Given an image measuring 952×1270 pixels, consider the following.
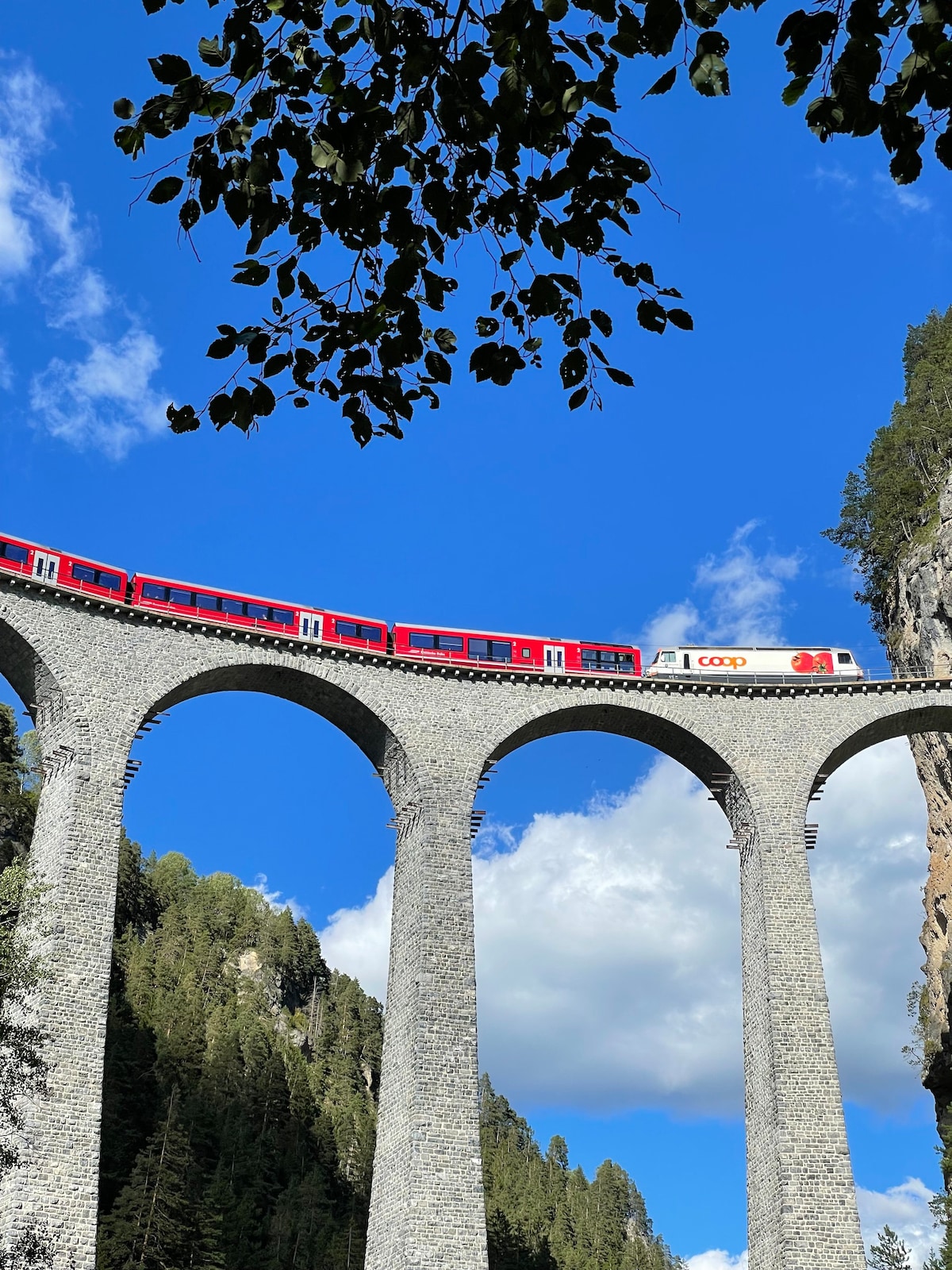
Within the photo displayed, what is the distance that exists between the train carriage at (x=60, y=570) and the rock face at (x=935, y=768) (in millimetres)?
30002

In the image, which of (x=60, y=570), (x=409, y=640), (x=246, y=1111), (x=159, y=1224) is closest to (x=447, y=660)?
(x=409, y=640)

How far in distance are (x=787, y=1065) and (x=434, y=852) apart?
11.8 metres

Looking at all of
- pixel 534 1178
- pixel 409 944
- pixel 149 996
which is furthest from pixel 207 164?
pixel 534 1178

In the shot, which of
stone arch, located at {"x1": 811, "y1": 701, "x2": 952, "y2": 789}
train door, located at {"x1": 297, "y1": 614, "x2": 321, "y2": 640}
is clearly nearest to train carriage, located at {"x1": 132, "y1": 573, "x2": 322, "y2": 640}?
train door, located at {"x1": 297, "y1": 614, "x2": 321, "y2": 640}

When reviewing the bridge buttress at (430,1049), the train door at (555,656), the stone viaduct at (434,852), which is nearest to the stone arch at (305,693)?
the stone viaduct at (434,852)

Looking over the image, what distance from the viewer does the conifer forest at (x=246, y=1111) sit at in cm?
4909

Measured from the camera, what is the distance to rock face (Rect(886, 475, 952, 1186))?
4844 cm

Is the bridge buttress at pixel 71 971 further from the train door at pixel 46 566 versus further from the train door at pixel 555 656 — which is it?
the train door at pixel 555 656

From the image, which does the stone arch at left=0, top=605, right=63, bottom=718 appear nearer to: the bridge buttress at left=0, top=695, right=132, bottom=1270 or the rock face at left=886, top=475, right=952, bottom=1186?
the bridge buttress at left=0, top=695, right=132, bottom=1270

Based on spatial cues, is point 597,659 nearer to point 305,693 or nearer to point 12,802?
point 305,693

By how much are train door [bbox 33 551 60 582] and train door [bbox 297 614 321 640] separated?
757 cm

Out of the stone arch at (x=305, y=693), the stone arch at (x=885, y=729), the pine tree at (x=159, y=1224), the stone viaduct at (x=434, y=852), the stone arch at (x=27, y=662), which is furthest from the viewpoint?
the pine tree at (x=159, y=1224)

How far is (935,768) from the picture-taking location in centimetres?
5225

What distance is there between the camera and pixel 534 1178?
90.6 meters
